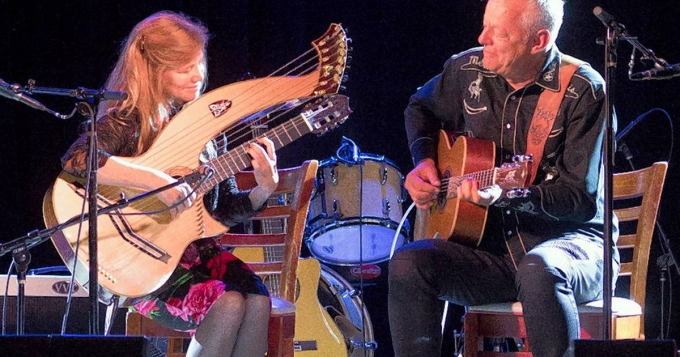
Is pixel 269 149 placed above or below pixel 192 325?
above

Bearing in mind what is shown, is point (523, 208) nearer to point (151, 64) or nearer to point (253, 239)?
point (253, 239)

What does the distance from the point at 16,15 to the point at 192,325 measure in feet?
8.04

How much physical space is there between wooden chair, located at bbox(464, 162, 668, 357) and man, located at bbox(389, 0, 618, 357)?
0.07 m

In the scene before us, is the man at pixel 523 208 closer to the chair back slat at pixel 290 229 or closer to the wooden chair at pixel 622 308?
the wooden chair at pixel 622 308

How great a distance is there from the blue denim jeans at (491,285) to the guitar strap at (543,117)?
336 mm

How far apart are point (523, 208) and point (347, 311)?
211 centimetres

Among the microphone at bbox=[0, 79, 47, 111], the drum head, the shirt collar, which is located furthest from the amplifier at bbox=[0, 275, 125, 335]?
the shirt collar

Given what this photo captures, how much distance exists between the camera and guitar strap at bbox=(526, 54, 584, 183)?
3.17 m

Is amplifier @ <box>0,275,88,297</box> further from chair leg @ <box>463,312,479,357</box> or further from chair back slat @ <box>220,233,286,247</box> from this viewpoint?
chair leg @ <box>463,312,479,357</box>

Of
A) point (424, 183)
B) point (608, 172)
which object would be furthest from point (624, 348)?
point (424, 183)

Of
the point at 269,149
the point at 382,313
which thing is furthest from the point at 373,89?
the point at 269,149

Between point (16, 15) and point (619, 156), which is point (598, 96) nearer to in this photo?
point (619, 156)

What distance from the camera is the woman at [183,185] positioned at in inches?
123

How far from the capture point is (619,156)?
Answer: 16.6ft
